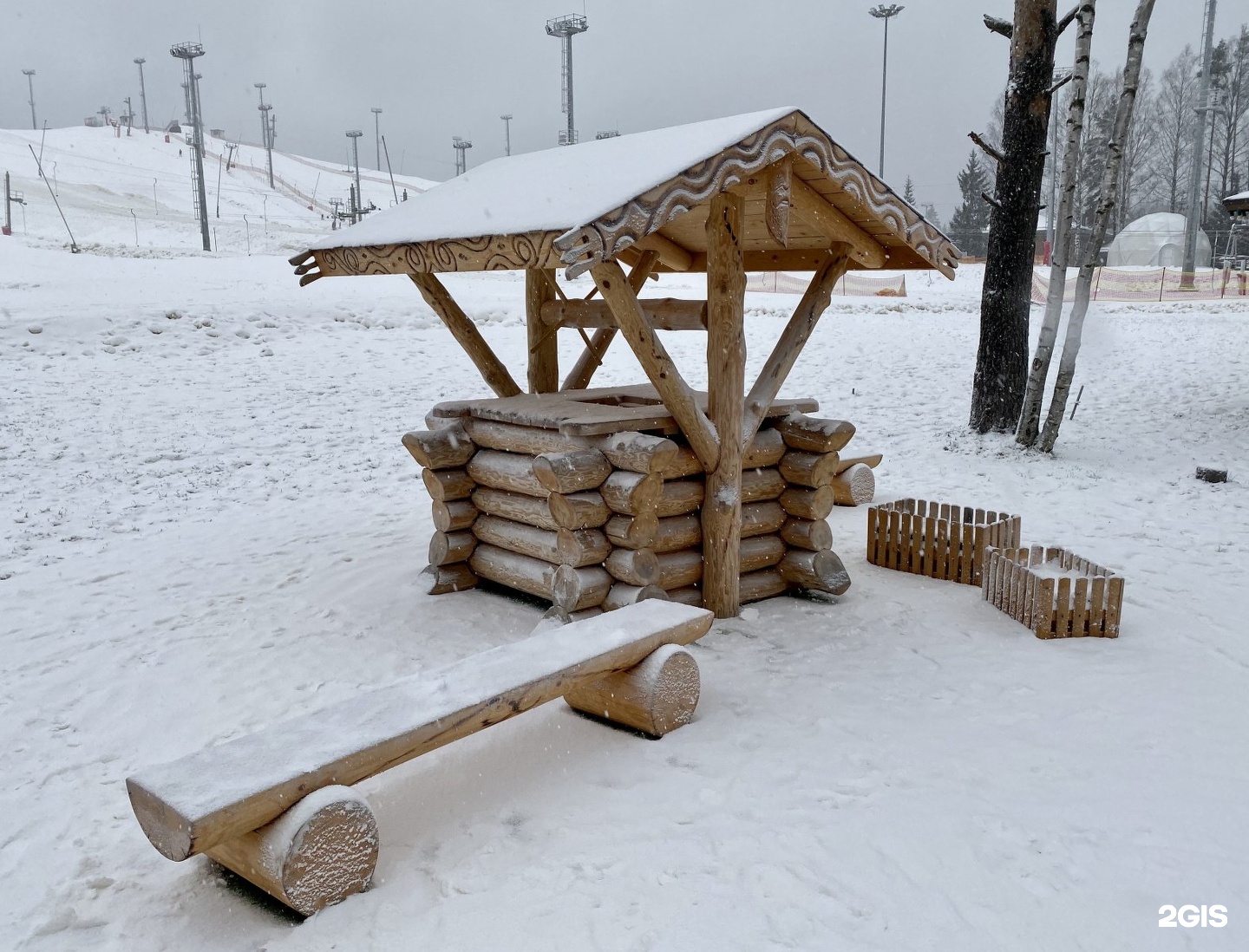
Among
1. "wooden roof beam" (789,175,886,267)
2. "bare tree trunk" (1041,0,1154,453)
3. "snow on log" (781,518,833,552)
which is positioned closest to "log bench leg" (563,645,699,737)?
"snow on log" (781,518,833,552)

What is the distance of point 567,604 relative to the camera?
5992 millimetres

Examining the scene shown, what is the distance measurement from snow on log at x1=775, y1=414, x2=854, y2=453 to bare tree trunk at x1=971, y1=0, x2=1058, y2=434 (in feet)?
16.2

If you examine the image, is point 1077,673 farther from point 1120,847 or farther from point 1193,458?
point 1193,458

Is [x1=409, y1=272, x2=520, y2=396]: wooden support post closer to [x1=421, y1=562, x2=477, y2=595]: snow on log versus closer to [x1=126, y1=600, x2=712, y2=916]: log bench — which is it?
[x1=421, y1=562, x2=477, y2=595]: snow on log

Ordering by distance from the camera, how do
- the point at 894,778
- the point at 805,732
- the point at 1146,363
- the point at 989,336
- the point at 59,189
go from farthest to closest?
the point at 59,189 < the point at 1146,363 < the point at 989,336 < the point at 805,732 < the point at 894,778

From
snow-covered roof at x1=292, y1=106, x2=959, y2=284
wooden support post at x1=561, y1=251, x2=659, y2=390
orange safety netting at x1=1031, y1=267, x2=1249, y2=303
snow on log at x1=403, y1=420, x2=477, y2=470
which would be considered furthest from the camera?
orange safety netting at x1=1031, y1=267, x2=1249, y2=303

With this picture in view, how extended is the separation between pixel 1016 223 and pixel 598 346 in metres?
5.43

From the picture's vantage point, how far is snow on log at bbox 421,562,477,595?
6.96 meters

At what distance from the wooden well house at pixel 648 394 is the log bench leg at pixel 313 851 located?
2.60 m

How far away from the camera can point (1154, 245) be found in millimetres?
43469

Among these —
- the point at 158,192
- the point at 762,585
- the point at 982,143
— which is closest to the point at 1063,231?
the point at 982,143

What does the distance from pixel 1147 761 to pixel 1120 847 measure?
0.82 metres

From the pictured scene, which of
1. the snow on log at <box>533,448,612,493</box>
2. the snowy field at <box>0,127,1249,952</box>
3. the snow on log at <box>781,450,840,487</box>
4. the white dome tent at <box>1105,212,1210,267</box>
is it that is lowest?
the snowy field at <box>0,127,1249,952</box>

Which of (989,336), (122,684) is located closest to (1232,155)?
(989,336)
